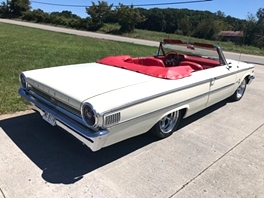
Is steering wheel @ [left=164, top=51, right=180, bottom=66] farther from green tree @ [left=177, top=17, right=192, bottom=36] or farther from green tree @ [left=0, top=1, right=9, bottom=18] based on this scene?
green tree @ [left=0, top=1, right=9, bottom=18]

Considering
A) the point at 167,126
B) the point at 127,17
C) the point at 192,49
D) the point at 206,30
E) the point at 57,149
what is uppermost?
the point at 127,17

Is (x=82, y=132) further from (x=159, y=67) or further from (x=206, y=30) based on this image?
(x=206, y=30)

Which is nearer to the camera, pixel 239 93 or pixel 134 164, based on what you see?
pixel 134 164

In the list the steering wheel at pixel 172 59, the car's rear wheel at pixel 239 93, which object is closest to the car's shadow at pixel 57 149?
the steering wheel at pixel 172 59

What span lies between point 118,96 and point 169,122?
1.17 metres

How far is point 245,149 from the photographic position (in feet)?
10.6

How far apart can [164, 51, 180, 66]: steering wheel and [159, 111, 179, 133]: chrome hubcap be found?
4.87ft

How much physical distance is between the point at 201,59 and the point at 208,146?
6.19 feet

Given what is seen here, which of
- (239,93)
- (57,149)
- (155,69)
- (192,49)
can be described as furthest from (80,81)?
(239,93)

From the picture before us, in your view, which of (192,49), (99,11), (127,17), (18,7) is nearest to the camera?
(192,49)

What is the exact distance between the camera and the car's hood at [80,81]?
2555 millimetres

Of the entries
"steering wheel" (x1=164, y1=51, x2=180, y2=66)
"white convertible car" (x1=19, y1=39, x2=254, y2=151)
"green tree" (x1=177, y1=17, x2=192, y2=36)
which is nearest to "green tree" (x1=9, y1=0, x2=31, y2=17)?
"green tree" (x1=177, y1=17, x2=192, y2=36)

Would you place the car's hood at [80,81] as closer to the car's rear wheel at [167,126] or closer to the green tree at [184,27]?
the car's rear wheel at [167,126]

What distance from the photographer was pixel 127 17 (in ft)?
104
